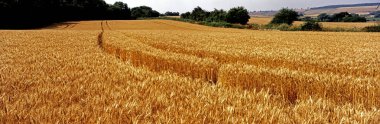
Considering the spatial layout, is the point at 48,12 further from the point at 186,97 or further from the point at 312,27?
the point at 186,97

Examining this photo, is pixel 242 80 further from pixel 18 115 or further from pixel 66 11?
pixel 66 11

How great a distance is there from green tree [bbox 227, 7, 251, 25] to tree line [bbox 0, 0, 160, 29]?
3527 centimetres

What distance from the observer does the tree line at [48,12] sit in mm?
68062

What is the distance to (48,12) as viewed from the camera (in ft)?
276

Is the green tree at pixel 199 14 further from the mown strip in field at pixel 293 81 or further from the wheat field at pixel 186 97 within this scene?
the wheat field at pixel 186 97

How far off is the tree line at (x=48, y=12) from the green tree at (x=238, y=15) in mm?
35270

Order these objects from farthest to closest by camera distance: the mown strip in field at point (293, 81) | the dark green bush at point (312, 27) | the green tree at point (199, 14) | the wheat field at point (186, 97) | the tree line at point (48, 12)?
the green tree at point (199, 14) → the tree line at point (48, 12) → the dark green bush at point (312, 27) → the mown strip in field at point (293, 81) → the wheat field at point (186, 97)

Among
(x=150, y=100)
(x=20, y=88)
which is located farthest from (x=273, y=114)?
(x=20, y=88)

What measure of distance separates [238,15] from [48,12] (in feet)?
149

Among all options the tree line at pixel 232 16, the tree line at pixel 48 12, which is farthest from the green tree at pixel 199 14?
the tree line at pixel 48 12

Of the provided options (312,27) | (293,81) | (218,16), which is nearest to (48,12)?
(218,16)

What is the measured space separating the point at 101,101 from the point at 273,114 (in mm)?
1873

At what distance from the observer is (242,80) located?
676 centimetres

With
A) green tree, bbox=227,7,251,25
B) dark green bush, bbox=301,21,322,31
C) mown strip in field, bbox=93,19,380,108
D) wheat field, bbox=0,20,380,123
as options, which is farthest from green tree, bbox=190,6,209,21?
wheat field, bbox=0,20,380,123
